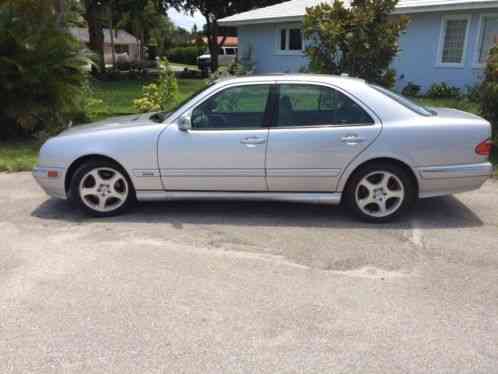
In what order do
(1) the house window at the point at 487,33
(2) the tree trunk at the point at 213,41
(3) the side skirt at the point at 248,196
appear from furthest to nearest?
(2) the tree trunk at the point at 213,41 < (1) the house window at the point at 487,33 < (3) the side skirt at the point at 248,196

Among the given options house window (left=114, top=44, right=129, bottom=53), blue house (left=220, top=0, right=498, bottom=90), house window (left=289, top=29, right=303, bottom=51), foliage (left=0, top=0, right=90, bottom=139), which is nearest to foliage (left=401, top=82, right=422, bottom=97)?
blue house (left=220, top=0, right=498, bottom=90)

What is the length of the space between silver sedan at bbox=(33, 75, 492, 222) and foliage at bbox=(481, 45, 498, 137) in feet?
9.21

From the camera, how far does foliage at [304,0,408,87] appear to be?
7.99 meters

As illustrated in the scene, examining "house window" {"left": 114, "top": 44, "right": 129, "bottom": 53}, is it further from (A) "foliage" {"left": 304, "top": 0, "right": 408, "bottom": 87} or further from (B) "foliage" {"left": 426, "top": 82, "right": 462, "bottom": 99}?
(A) "foliage" {"left": 304, "top": 0, "right": 408, "bottom": 87}

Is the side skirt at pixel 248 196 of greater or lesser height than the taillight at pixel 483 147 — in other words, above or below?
below

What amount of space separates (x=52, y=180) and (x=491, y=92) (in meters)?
6.45

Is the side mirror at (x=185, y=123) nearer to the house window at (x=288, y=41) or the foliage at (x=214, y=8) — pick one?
the house window at (x=288, y=41)

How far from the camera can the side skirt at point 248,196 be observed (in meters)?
4.77

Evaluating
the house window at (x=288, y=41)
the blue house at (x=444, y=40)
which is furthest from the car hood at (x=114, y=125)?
the house window at (x=288, y=41)

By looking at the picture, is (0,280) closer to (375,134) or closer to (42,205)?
(42,205)

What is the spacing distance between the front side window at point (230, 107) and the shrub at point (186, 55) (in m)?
51.1

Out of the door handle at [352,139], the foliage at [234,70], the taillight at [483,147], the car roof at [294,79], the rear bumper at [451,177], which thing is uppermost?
the car roof at [294,79]

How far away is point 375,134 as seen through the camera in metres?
4.55

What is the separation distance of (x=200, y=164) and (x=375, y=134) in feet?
5.89
